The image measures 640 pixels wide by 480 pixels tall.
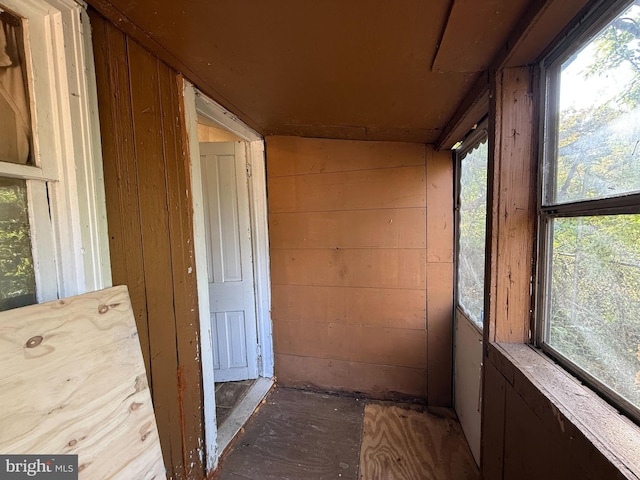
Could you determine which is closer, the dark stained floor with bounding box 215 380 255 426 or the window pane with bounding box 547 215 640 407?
the window pane with bounding box 547 215 640 407

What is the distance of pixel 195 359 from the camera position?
1.43 meters

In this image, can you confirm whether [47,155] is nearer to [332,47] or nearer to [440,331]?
[332,47]

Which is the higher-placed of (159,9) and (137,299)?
(159,9)

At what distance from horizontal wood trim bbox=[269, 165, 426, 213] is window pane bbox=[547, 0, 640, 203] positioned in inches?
46.8

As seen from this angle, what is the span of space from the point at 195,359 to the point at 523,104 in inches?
72.5

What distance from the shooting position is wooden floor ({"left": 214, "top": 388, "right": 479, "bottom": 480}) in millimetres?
1611

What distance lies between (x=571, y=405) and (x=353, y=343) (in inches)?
65.8

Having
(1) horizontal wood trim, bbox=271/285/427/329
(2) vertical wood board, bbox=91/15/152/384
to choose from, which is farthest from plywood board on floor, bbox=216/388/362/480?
(2) vertical wood board, bbox=91/15/152/384

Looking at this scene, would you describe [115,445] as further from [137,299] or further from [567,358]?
[567,358]

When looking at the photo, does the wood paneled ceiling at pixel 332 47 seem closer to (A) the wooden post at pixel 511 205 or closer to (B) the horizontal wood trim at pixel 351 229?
(A) the wooden post at pixel 511 205

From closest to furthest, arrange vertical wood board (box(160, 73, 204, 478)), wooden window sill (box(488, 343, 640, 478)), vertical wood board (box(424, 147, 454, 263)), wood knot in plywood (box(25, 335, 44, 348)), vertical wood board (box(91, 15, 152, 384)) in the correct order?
wooden window sill (box(488, 343, 640, 478)), wood knot in plywood (box(25, 335, 44, 348)), vertical wood board (box(91, 15, 152, 384)), vertical wood board (box(160, 73, 204, 478)), vertical wood board (box(424, 147, 454, 263))

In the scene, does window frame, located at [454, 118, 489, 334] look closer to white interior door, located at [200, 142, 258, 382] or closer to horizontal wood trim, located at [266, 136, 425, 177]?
horizontal wood trim, located at [266, 136, 425, 177]

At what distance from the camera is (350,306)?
2295mm

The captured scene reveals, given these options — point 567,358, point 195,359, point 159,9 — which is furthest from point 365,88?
point 195,359
